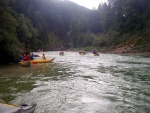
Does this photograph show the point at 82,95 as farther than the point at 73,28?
No

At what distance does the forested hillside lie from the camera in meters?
25.8

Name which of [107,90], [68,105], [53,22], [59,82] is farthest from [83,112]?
[53,22]

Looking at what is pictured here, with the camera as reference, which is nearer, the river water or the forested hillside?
the river water

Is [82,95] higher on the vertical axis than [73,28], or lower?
lower

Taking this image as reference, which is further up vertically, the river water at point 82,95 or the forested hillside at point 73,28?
the forested hillside at point 73,28

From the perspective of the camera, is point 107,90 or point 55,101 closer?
point 55,101

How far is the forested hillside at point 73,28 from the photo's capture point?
25.8m

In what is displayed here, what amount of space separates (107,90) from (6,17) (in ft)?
59.9

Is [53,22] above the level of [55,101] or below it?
above

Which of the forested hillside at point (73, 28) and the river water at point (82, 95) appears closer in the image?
the river water at point (82, 95)

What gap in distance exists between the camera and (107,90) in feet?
35.0

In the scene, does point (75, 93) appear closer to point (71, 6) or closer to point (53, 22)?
point (53, 22)

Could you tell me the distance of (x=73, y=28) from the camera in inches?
3767

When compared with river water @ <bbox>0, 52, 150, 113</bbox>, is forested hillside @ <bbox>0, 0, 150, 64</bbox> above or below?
above
